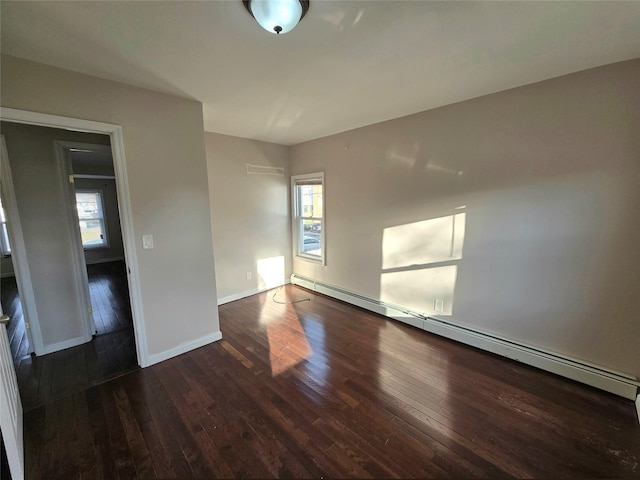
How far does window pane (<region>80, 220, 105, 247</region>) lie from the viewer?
673cm

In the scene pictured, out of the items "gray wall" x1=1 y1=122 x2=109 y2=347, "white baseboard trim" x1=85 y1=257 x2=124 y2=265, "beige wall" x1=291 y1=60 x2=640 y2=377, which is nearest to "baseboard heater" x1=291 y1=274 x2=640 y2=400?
"beige wall" x1=291 y1=60 x2=640 y2=377

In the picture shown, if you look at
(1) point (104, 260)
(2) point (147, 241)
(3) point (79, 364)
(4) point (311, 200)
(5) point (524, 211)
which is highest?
(4) point (311, 200)

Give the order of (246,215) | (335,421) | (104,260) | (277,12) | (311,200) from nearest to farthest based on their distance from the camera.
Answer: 1. (277,12)
2. (335,421)
3. (246,215)
4. (311,200)
5. (104,260)

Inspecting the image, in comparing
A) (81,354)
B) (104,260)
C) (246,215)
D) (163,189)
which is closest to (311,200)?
(246,215)

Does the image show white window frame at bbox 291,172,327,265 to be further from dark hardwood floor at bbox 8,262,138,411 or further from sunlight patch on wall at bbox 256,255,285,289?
dark hardwood floor at bbox 8,262,138,411

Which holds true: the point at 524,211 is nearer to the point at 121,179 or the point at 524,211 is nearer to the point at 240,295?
the point at 121,179

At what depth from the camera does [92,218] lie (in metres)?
6.81

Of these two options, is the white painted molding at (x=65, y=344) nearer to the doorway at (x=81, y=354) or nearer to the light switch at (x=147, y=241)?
the doorway at (x=81, y=354)

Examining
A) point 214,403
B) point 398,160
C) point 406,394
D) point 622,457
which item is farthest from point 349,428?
point 398,160

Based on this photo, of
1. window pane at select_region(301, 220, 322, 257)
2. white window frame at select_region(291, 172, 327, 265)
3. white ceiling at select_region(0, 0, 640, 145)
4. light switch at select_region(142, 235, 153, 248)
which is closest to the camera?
white ceiling at select_region(0, 0, 640, 145)

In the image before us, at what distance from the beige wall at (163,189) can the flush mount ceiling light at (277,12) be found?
151cm

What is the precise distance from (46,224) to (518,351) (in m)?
4.78

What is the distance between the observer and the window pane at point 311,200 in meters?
4.25

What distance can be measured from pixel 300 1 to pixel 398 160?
2159 millimetres
